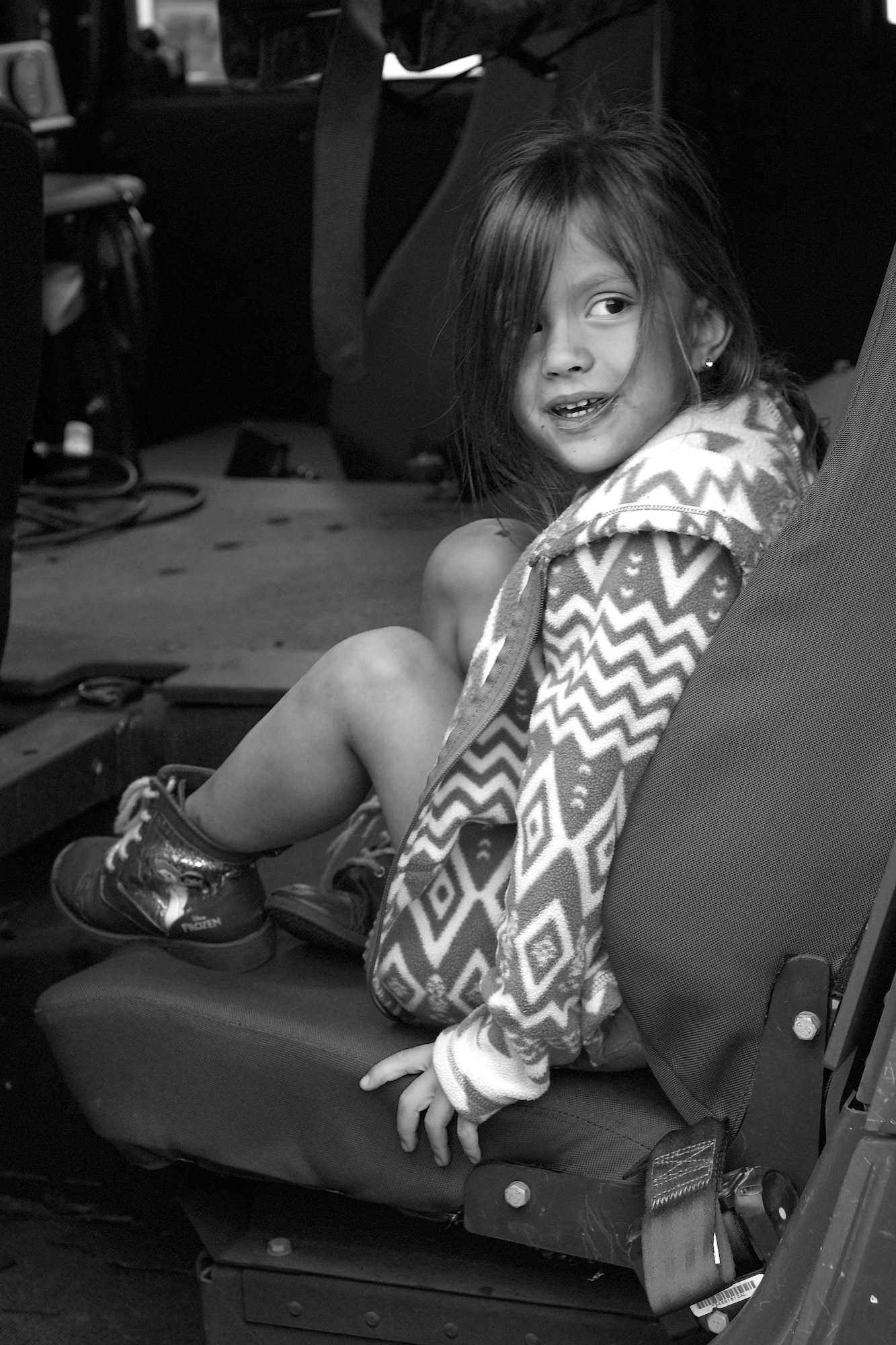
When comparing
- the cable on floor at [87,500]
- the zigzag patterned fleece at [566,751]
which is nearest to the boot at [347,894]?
the zigzag patterned fleece at [566,751]

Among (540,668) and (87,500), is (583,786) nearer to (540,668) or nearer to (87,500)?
(540,668)

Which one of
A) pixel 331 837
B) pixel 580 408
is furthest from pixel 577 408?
pixel 331 837

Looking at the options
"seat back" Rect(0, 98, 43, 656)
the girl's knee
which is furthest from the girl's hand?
"seat back" Rect(0, 98, 43, 656)

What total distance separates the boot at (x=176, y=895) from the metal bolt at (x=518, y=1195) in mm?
305

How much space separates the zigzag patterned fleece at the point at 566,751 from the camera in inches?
39.8

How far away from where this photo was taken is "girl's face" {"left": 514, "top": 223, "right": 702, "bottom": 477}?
1138 mm

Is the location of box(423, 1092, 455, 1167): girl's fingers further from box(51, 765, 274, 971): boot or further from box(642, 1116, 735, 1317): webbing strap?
box(51, 765, 274, 971): boot

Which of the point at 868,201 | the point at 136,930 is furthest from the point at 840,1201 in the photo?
the point at 868,201

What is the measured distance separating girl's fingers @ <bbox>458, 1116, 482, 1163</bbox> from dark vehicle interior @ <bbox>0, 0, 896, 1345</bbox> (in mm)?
10

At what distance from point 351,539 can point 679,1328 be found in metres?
1.61

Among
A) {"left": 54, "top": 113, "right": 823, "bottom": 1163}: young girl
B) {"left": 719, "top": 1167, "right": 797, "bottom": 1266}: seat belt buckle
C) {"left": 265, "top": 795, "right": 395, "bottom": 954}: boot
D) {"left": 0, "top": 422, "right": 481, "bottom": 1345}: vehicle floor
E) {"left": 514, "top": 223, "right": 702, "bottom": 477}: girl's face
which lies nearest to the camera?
{"left": 719, "top": 1167, "right": 797, "bottom": 1266}: seat belt buckle

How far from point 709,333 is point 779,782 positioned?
15.0 inches

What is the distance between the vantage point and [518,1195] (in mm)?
1058

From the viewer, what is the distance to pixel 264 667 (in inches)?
67.8
